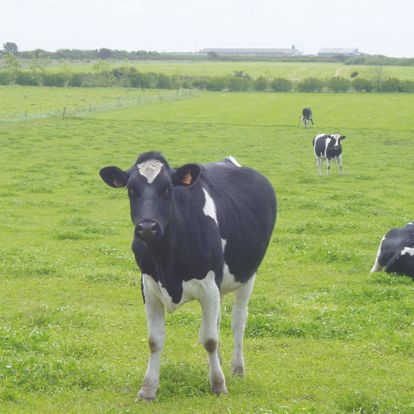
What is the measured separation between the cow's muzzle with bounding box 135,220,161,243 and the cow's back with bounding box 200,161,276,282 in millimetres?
1284

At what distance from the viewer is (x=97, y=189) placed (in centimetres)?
2616

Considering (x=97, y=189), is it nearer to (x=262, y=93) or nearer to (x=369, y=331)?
(x=369, y=331)

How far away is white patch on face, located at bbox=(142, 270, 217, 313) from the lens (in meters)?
8.00

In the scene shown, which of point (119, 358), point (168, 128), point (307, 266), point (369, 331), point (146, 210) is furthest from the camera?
point (168, 128)

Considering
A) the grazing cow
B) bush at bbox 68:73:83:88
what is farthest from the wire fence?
the grazing cow

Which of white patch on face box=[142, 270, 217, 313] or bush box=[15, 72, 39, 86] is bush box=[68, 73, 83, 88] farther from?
white patch on face box=[142, 270, 217, 313]

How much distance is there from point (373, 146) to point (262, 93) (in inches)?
1884

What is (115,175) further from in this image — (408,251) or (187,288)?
(408,251)

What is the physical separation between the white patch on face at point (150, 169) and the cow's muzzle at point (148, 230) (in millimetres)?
543

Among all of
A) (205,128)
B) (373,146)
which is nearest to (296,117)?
(205,128)

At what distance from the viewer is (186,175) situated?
26.2ft

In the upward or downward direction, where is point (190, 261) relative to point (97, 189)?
upward

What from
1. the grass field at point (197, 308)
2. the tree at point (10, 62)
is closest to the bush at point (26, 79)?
the tree at point (10, 62)

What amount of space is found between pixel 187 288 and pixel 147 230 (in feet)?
3.38
